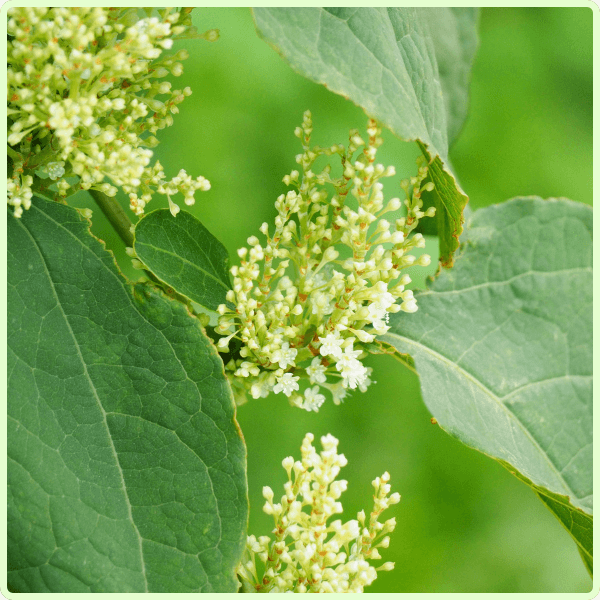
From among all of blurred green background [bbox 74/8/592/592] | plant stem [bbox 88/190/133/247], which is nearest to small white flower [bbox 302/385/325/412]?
plant stem [bbox 88/190/133/247]

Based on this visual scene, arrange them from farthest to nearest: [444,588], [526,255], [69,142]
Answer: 1. [444,588]
2. [526,255]
3. [69,142]

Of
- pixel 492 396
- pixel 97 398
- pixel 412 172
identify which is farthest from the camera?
pixel 412 172

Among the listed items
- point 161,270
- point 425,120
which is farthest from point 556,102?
point 161,270

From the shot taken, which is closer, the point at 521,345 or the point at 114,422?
the point at 114,422

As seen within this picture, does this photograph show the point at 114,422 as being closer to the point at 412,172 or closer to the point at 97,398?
the point at 97,398

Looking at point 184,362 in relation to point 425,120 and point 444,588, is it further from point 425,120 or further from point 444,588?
point 444,588

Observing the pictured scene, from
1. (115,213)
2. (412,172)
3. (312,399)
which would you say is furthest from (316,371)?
(412,172)
